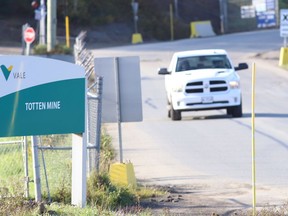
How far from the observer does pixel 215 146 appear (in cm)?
1794

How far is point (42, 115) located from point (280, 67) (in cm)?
3058

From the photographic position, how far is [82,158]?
9930mm

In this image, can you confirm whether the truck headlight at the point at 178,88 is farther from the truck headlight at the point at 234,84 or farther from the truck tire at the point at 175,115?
the truck headlight at the point at 234,84

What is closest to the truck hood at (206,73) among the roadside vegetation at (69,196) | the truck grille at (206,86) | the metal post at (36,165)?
the truck grille at (206,86)

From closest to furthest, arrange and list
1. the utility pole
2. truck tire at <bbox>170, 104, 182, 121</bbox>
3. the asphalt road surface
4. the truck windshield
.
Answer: the asphalt road surface → truck tire at <bbox>170, 104, 182, 121</bbox> → the truck windshield → the utility pole

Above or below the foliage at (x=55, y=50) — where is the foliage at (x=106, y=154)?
below

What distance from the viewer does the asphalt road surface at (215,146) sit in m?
13.9

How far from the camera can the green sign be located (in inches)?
364

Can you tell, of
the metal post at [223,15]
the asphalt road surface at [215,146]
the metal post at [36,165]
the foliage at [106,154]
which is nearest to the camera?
the metal post at [36,165]

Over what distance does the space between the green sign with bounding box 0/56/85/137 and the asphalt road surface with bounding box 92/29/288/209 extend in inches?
129

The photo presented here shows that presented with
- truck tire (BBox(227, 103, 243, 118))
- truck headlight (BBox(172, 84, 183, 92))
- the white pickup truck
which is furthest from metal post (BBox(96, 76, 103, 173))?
truck tire (BBox(227, 103, 243, 118))

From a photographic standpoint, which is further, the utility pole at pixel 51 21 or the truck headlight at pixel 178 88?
the utility pole at pixel 51 21

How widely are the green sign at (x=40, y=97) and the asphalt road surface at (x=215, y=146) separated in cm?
327

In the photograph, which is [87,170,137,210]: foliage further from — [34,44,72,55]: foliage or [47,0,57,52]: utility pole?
[34,44,72,55]: foliage
